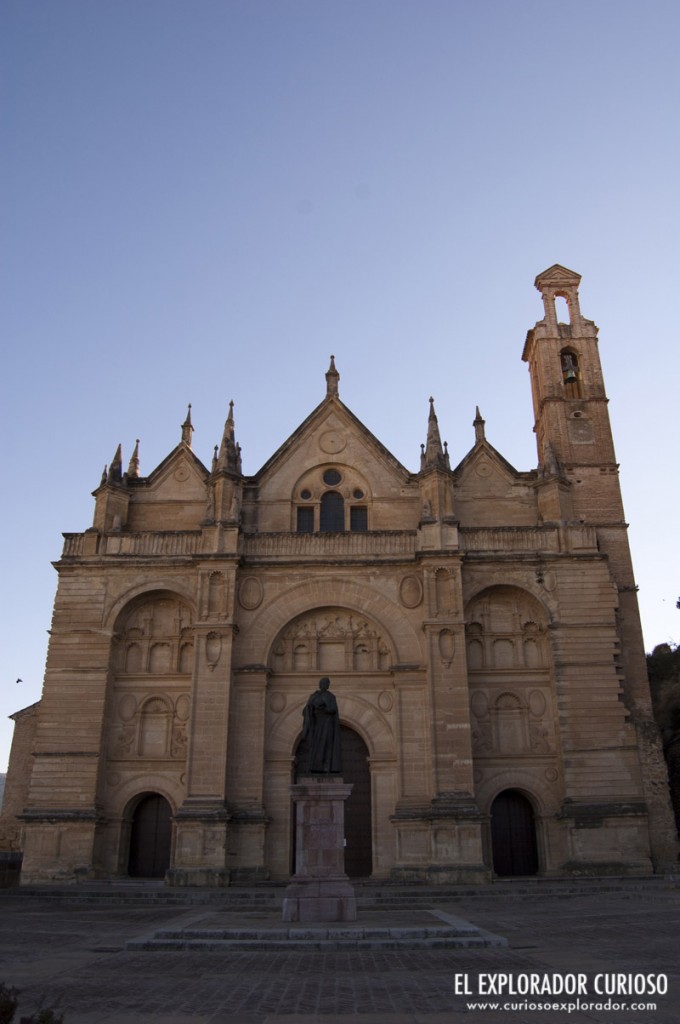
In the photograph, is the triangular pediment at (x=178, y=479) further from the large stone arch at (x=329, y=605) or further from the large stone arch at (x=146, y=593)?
the large stone arch at (x=329, y=605)

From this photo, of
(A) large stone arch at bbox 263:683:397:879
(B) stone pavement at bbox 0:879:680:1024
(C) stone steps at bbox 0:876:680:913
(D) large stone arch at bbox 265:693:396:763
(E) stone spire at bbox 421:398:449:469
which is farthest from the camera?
(E) stone spire at bbox 421:398:449:469

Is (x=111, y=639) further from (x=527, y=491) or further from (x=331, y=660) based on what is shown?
(x=527, y=491)

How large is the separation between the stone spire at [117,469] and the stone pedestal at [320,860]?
18.9m

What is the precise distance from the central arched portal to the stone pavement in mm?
9135

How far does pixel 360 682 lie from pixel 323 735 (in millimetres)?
12196

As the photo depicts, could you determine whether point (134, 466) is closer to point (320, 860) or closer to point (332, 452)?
point (332, 452)

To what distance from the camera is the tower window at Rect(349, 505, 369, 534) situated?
32.2 metres

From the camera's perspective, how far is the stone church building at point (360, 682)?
1036 inches

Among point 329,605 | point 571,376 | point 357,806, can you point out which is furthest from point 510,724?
point 571,376

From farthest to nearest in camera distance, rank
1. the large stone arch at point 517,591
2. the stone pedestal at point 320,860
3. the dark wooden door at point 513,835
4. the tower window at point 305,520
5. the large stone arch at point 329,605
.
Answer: the tower window at point 305,520 < the large stone arch at point 517,591 < the large stone arch at point 329,605 < the dark wooden door at point 513,835 < the stone pedestal at point 320,860

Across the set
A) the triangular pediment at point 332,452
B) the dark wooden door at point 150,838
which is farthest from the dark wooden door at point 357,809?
the triangular pediment at point 332,452

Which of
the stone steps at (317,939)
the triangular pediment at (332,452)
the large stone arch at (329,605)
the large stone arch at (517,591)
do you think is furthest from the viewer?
the triangular pediment at (332,452)

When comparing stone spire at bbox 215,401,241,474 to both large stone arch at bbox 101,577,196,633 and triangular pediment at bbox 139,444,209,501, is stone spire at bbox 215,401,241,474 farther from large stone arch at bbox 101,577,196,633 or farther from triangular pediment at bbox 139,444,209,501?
large stone arch at bbox 101,577,196,633

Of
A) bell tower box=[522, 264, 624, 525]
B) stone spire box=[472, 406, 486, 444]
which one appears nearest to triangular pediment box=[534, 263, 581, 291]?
bell tower box=[522, 264, 624, 525]
